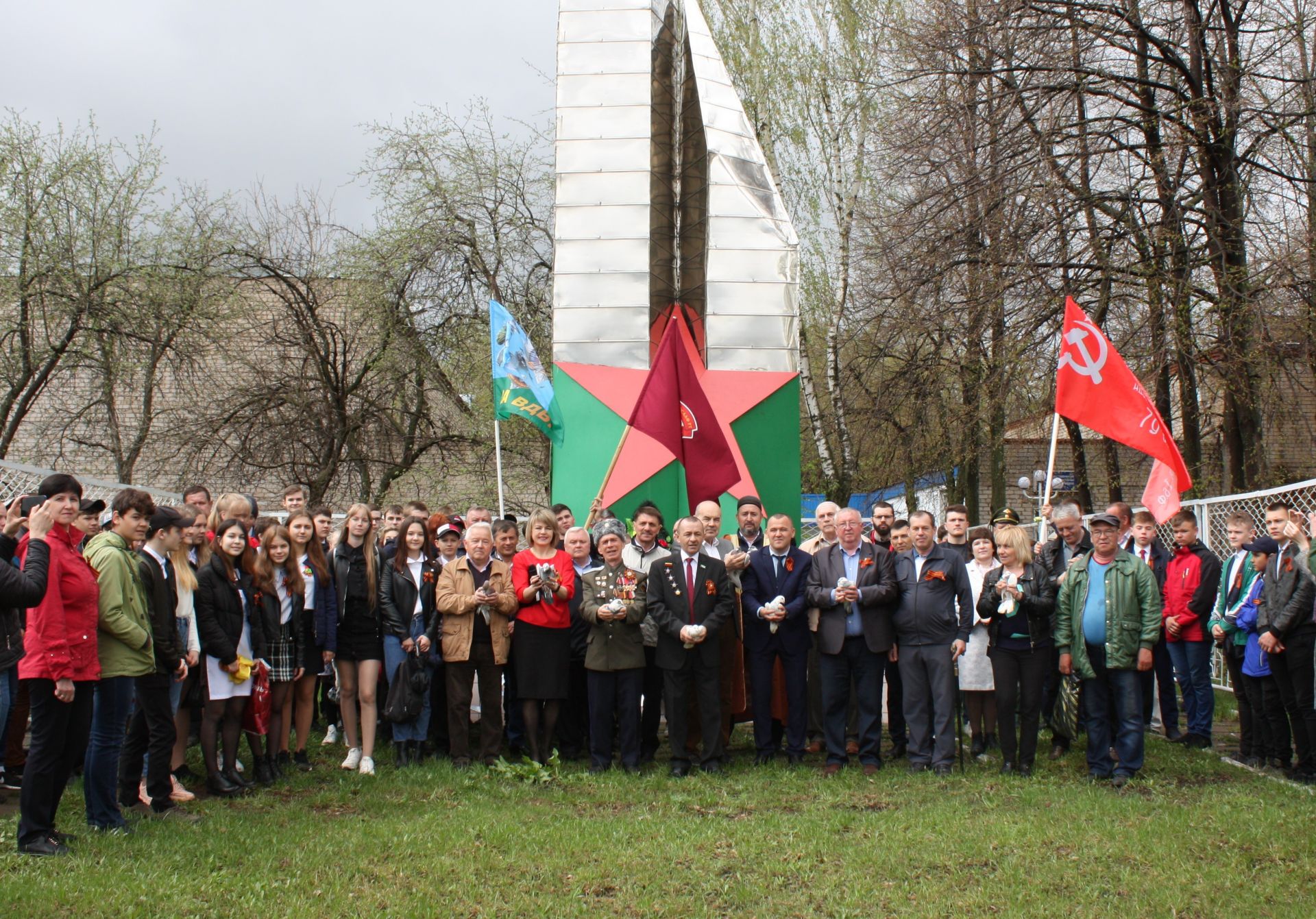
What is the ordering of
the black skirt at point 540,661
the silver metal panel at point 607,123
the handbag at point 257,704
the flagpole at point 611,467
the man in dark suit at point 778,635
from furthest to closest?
the silver metal panel at point 607,123 → the flagpole at point 611,467 → the man in dark suit at point 778,635 → the black skirt at point 540,661 → the handbag at point 257,704

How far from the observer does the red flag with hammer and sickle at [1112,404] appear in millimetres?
8727

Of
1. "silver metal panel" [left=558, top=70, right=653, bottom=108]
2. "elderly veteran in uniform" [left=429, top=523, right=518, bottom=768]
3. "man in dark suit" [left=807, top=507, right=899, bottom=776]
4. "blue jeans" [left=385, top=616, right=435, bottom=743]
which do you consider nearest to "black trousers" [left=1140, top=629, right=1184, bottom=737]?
"man in dark suit" [left=807, top=507, right=899, bottom=776]

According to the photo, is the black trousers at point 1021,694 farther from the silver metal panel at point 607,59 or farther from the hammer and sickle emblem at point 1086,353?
the silver metal panel at point 607,59

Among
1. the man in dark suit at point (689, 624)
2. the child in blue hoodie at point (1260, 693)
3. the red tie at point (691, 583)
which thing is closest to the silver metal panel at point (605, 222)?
the man in dark suit at point (689, 624)

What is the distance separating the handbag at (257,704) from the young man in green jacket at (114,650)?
104cm

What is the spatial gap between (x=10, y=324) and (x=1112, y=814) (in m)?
15.8

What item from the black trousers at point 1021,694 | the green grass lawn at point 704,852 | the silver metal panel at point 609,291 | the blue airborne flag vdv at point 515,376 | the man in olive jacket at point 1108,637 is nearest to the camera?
the green grass lawn at point 704,852

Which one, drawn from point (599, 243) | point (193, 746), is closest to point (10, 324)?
point (599, 243)

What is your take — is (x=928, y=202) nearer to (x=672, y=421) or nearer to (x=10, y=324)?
(x=672, y=421)

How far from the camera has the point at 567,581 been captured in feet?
25.3

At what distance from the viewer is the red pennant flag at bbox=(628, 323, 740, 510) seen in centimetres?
934

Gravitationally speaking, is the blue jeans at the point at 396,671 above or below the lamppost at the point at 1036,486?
below

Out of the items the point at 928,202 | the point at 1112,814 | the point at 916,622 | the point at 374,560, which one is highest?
the point at 928,202

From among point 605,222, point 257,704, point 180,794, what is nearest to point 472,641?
point 257,704
